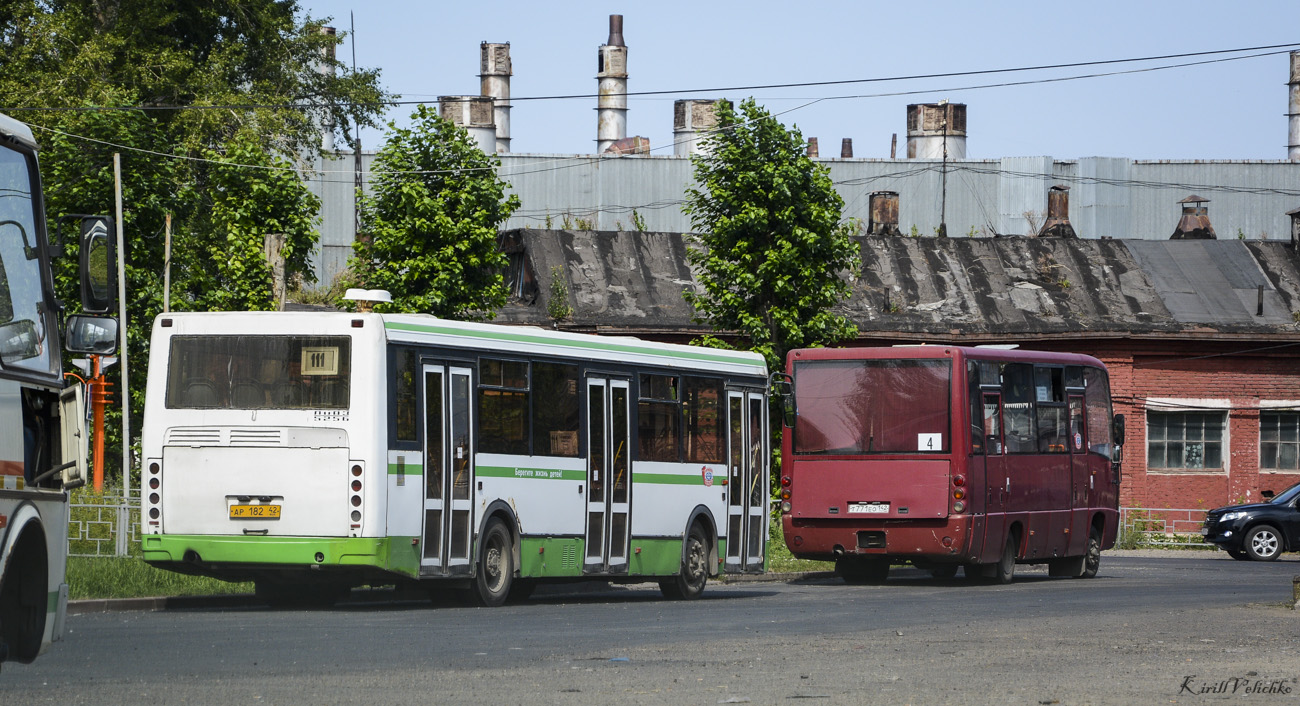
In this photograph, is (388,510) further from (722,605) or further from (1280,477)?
(1280,477)

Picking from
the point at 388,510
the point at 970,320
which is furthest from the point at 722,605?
the point at 970,320

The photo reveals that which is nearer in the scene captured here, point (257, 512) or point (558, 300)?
point (257, 512)

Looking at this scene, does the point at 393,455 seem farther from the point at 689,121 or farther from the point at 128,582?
the point at 689,121

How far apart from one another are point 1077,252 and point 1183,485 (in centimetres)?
791

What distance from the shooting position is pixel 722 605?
64.0 ft

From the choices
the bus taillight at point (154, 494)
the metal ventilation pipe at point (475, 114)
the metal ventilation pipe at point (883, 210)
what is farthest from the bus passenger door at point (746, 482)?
the metal ventilation pipe at point (475, 114)

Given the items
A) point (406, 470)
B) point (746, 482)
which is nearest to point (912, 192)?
point (746, 482)

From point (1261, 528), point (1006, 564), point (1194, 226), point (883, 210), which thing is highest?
point (883, 210)

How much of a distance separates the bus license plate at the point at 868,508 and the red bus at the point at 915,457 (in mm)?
13

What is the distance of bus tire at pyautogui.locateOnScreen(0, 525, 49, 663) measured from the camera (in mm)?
9109

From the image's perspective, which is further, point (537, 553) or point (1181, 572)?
point (1181, 572)

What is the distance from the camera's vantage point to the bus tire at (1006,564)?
982 inches

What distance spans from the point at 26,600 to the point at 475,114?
65368 mm

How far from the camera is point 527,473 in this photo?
62.3 ft
